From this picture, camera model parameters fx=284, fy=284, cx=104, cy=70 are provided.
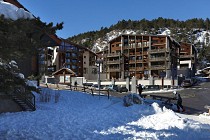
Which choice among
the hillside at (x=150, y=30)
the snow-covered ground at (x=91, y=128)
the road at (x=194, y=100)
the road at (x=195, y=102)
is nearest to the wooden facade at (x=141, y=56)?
the road at (x=194, y=100)

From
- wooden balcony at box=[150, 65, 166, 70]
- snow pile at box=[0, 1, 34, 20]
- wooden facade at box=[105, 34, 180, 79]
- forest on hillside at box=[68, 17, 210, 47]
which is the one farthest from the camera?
forest on hillside at box=[68, 17, 210, 47]

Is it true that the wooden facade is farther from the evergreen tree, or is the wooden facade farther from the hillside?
the hillside

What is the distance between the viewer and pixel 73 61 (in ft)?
267

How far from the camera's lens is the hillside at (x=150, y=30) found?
484 feet

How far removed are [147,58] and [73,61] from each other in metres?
21.1

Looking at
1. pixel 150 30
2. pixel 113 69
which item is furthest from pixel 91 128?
pixel 150 30

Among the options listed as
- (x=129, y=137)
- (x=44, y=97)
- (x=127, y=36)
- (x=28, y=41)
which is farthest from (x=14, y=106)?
(x=127, y=36)

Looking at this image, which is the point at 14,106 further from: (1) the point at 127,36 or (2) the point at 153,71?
(1) the point at 127,36

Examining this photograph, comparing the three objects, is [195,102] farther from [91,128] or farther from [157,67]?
[157,67]

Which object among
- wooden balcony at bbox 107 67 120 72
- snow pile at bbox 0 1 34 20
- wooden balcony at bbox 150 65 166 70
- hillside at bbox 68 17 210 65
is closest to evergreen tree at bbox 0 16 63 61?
snow pile at bbox 0 1 34 20

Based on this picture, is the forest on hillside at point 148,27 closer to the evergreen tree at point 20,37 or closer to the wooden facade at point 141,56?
the wooden facade at point 141,56

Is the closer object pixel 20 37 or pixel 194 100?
pixel 20 37

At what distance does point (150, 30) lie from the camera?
156125 millimetres

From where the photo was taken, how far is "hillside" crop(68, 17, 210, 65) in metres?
148
